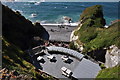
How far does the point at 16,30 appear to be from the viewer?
49.6 meters

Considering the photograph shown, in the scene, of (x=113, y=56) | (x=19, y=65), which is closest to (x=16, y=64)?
(x=19, y=65)

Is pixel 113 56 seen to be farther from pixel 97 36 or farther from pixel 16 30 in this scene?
pixel 16 30

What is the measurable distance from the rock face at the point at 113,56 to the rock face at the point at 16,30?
25.2 meters

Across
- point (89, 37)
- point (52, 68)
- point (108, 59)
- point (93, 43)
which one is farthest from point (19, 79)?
point (89, 37)

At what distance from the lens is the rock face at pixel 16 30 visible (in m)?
45.0

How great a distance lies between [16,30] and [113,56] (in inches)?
1277

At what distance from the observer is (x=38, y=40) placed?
50781 mm

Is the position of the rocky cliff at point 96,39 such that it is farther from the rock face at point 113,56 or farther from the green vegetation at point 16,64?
the green vegetation at point 16,64

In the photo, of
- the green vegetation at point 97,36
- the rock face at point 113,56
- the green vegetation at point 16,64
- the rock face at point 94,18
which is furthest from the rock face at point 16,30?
the rock face at point 113,56

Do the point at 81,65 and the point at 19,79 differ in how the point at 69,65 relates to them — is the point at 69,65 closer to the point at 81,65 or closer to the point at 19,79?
the point at 81,65

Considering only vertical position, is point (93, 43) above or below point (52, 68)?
above

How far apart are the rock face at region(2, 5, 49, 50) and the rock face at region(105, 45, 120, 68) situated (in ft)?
82.8

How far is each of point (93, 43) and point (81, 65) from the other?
10.8m

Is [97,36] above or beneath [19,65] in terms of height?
beneath
